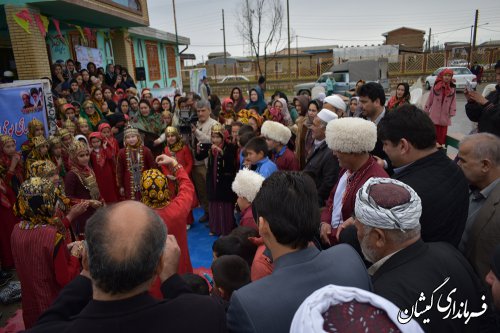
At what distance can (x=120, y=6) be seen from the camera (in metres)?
10.3

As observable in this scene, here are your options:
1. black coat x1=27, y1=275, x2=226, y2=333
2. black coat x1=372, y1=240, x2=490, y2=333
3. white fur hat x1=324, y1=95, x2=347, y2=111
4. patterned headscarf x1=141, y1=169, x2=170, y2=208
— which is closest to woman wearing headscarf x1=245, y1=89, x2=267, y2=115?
white fur hat x1=324, y1=95, x2=347, y2=111

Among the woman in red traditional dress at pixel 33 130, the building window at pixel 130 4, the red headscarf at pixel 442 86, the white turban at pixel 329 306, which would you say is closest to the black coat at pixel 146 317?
the white turban at pixel 329 306

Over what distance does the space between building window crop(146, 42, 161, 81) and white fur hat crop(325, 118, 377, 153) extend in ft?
48.9

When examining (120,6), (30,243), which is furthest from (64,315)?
(120,6)

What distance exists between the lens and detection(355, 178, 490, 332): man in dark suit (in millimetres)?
1329

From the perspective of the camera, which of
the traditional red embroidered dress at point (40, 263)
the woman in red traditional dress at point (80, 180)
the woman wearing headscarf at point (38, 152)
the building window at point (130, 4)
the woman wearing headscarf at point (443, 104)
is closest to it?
the traditional red embroidered dress at point (40, 263)

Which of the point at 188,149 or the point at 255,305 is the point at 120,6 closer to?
the point at 188,149

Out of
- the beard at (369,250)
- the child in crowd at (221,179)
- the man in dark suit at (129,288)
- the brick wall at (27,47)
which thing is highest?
the brick wall at (27,47)

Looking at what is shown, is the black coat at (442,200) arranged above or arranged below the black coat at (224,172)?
above

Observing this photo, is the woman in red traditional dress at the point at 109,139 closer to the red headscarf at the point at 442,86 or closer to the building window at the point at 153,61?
the red headscarf at the point at 442,86

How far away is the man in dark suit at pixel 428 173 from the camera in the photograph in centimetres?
194

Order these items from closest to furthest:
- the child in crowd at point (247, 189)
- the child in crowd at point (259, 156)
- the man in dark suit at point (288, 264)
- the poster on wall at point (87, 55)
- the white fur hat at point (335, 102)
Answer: the man in dark suit at point (288, 264) < the child in crowd at point (247, 189) < the child in crowd at point (259, 156) < the white fur hat at point (335, 102) < the poster on wall at point (87, 55)

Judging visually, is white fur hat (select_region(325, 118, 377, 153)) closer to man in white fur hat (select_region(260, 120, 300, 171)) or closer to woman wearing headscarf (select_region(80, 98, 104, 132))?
man in white fur hat (select_region(260, 120, 300, 171))

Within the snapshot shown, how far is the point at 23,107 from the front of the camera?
17.0ft
